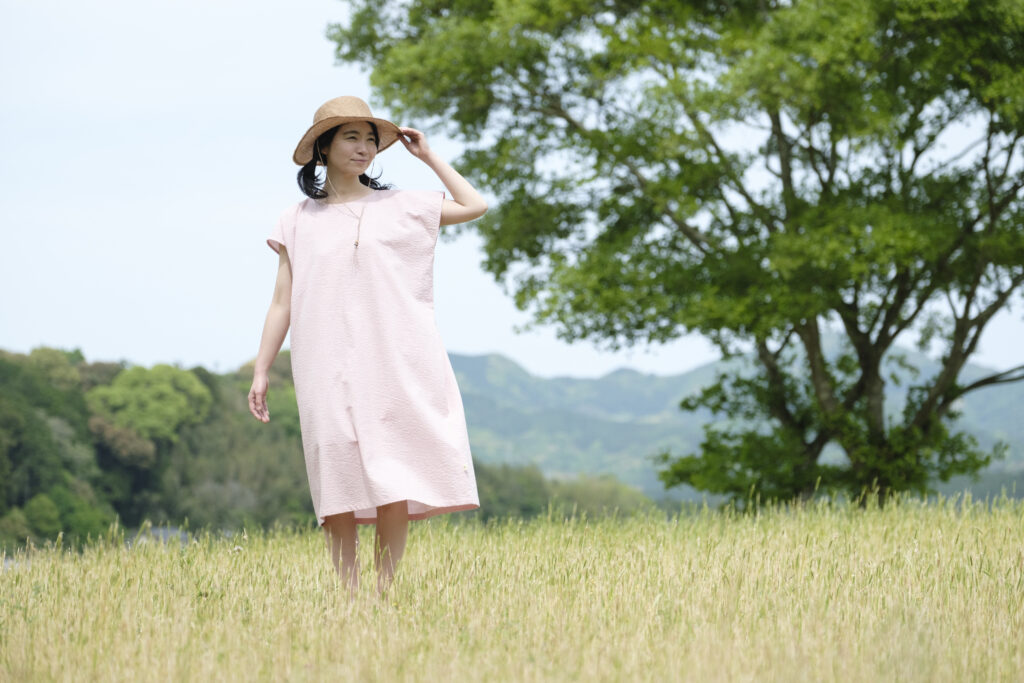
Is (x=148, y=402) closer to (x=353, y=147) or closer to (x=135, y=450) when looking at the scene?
(x=135, y=450)

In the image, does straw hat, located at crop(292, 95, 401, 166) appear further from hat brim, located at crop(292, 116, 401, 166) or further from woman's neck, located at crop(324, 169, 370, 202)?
woman's neck, located at crop(324, 169, 370, 202)

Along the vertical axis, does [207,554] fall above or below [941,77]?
below

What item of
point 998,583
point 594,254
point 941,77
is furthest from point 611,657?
point 941,77

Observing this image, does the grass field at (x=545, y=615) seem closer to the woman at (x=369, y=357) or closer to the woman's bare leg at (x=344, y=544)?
the woman's bare leg at (x=344, y=544)

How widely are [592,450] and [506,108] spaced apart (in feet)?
602

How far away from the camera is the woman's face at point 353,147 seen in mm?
4012

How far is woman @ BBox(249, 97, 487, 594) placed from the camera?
3.88m

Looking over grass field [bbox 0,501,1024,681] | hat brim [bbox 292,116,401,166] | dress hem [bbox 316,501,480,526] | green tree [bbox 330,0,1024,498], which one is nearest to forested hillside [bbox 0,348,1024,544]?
green tree [bbox 330,0,1024,498]

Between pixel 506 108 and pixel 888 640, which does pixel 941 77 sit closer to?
pixel 506 108

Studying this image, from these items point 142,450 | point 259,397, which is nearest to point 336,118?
point 259,397

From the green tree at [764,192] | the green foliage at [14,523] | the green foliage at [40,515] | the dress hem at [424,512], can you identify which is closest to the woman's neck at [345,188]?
the dress hem at [424,512]

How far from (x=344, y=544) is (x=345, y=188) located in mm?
1525

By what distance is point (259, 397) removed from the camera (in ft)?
13.3

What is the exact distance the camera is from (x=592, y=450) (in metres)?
196
